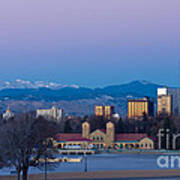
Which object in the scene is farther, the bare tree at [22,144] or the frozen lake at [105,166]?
the frozen lake at [105,166]

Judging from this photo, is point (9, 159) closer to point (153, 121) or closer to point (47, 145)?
point (47, 145)

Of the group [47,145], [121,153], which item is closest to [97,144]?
[121,153]

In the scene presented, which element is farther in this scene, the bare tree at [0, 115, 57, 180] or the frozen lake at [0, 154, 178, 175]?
the frozen lake at [0, 154, 178, 175]

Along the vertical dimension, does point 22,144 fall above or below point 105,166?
above

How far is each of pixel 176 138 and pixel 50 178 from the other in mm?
55734

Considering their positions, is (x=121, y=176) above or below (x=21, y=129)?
below

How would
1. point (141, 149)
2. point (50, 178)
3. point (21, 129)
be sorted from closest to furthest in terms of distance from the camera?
point (21, 129)
point (50, 178)
point (141, 149)

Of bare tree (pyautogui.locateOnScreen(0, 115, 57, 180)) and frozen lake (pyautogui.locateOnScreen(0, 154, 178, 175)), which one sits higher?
bare tree (pyautogui.locateOnScreen(0, 115, 57, 180))

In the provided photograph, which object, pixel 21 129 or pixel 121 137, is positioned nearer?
pixel 21 129

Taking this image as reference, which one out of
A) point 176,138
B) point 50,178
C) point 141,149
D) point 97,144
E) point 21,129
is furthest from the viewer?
Result: point 97,144

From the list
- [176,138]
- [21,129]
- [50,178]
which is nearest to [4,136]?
[21,129]

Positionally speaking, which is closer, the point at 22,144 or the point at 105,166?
the point at 22,144

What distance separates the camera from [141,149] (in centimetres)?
11344

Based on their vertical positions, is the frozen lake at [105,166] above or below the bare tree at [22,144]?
below
